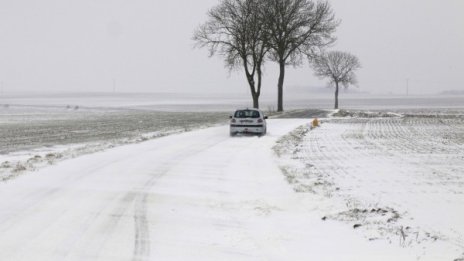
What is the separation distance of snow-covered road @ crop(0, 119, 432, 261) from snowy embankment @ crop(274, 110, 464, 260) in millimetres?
427

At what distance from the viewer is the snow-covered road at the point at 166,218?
299 inches

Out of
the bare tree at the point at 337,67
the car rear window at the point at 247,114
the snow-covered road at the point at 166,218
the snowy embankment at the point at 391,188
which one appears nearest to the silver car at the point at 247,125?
the car rear window at the point at 247,114

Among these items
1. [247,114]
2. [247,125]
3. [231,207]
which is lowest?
[231,207]

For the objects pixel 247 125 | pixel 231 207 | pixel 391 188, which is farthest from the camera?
pixel 247 125

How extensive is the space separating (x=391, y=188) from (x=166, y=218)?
19.2 ft

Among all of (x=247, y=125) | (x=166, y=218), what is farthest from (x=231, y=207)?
(x=247, y=125)

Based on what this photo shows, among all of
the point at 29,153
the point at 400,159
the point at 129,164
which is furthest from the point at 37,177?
the point at 400,159

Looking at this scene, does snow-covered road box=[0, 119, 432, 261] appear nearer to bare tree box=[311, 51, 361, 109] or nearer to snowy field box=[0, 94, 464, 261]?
snowy field box=[0, 94, 464, 261]

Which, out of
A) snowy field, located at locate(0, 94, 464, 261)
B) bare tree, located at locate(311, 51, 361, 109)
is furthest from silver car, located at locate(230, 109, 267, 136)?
bare tree, located at locate(311, 51, 361, 109)

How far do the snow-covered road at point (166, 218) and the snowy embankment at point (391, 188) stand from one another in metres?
0.43

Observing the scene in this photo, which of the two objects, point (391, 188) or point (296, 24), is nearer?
point (391, 188)

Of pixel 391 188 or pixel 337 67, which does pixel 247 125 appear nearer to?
pixel 391 188

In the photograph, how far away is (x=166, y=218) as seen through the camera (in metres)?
9.63

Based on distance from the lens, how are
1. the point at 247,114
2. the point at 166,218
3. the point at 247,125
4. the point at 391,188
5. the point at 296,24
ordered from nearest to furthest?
the point at 166,218 < the point at 391,188 < the point at 247,125 < the point at 247,114 < the point at 296,24
